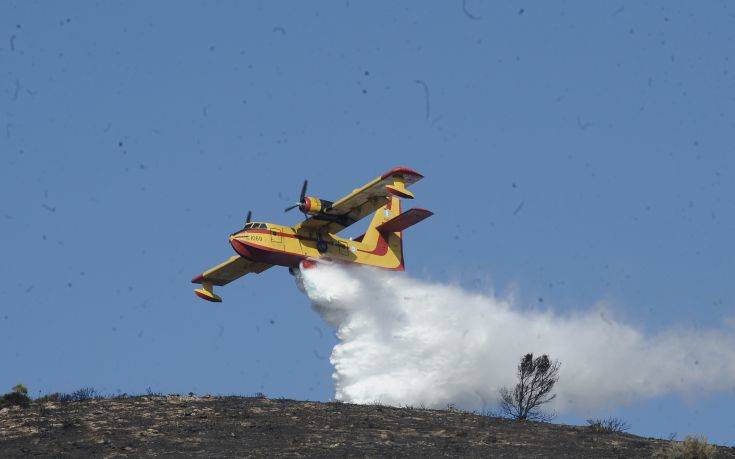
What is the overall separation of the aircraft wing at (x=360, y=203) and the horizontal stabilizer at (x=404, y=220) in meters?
1.52

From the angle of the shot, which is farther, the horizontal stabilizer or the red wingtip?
the red wingtip

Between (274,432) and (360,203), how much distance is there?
59.7 feet

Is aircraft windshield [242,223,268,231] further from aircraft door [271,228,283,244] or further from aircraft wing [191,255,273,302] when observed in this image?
aircraft wing [191,255,273,302]

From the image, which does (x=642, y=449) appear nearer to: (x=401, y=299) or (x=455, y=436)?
(x=455, y=436)

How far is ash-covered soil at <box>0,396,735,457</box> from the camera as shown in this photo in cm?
4344

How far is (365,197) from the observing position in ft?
202

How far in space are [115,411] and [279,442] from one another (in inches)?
301

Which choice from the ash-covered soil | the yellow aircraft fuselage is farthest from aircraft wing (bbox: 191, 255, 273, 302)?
the ash-covered soil

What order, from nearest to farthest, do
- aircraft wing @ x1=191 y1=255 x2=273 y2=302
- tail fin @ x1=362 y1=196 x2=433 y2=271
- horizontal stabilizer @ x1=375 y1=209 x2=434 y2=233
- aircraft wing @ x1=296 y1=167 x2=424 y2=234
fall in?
aircraft wing @ x1=296 y1=167 x2=424 y2=234
horizontal stabilizer @ x1=375 y1=209 x2=434 y2=233
tail fin @ x1=362 y1=196 x2=433 y2=271
aircraft wing @ x1=191 y1=255 x2=273 y2=302

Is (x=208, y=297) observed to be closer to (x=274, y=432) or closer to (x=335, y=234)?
(x=335, y=234)

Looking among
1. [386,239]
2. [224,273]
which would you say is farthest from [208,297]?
[386,239]

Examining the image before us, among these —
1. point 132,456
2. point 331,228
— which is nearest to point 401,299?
point 331,228

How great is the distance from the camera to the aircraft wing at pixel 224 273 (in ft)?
219

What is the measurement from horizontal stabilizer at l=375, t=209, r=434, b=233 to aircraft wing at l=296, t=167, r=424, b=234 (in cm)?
152
